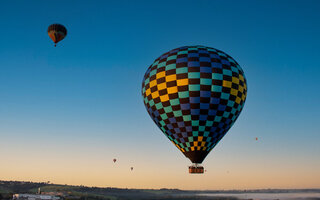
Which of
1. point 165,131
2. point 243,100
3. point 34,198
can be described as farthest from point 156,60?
point 34,198

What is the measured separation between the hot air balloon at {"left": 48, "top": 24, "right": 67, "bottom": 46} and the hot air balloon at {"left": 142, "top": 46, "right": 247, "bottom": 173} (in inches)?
400

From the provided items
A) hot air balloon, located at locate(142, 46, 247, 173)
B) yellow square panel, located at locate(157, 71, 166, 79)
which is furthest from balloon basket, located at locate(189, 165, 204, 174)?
yellow square panel, located at locate(157, 71, 166, 79)

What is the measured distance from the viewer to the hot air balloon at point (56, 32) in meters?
24.9

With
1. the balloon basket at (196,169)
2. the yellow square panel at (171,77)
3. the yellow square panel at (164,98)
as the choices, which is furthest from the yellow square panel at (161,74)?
the balloon basket at (196,169)

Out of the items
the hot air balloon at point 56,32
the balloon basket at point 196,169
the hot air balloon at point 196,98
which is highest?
the hot air balloon at point 56,32

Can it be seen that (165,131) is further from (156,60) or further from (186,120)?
(156,60)

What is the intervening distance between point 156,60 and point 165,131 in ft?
15.1

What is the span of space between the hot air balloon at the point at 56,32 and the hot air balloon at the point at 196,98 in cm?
1016

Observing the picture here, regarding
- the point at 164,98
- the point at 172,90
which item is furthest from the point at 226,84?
the point at 164,98

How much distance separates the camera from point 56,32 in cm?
2488

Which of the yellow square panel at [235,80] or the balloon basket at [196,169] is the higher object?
the yellow square panel at [235,80]

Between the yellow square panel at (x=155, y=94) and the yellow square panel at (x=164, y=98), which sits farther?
the yellow square panel at (x=155, y=94)

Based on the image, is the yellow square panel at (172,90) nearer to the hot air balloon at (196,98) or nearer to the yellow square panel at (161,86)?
the hot air balloon at (196,98)

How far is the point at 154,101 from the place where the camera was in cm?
1903
